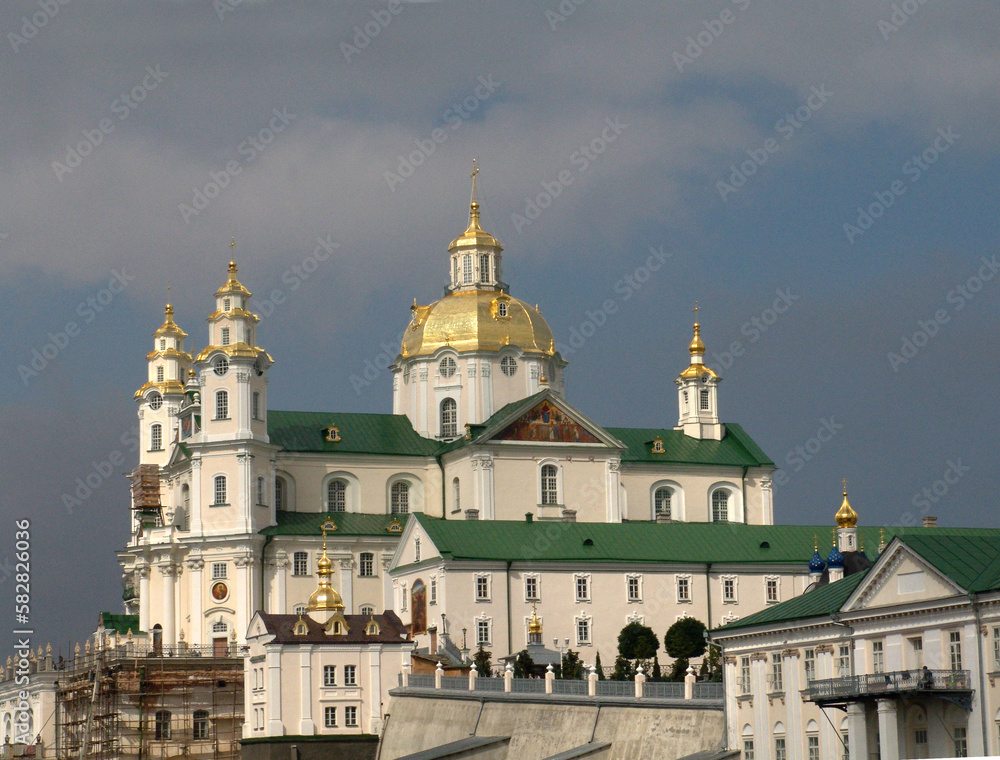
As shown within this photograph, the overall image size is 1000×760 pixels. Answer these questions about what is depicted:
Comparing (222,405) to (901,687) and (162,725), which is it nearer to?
(162,725)

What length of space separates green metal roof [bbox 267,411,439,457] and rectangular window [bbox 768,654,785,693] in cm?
4008

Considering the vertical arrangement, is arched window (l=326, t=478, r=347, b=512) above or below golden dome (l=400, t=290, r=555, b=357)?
below

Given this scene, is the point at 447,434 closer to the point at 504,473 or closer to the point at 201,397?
the point at 504,473

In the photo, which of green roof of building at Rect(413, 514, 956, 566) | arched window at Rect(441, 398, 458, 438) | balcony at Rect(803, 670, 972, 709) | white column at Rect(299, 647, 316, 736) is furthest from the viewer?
arched window at Rect(441, 398, 458, 438)

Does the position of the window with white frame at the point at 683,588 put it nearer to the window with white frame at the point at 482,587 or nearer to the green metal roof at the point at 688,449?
the window with white frame at the point at 482,587

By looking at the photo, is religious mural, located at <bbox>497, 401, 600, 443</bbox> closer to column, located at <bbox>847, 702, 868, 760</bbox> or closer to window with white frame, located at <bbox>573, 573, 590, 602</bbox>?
window with white frame, located at <bbox>573, 573, 590, 602</bbox>

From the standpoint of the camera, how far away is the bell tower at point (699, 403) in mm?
90250

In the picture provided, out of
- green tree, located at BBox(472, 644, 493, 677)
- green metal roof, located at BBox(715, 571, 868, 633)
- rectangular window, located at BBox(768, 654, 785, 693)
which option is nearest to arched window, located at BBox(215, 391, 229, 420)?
green tree, located at BBox(472, 644, 493, 677)

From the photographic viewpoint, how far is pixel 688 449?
88.4 m

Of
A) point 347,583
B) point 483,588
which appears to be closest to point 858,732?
point 483,588

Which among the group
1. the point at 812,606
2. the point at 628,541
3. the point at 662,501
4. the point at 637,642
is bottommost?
the point at 812,606

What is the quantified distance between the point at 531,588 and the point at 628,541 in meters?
5.10

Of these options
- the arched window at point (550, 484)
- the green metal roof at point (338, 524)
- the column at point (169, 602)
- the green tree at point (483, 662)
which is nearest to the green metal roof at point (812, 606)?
the green tree at point (483, 662)

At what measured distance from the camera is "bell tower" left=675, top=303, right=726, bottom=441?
90250 millimetres
